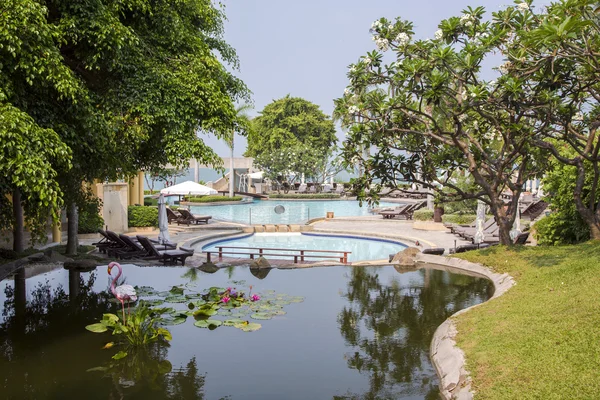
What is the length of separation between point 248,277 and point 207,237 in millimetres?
8941

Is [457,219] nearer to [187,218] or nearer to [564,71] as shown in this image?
[187,218]

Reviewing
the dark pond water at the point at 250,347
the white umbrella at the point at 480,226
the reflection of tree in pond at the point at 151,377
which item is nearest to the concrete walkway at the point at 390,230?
the white umbrella at the point at 480,226

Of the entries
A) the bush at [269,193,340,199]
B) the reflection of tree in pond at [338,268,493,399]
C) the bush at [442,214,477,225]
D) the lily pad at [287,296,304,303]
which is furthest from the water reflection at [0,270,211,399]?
the bush at [269,193,340,199]

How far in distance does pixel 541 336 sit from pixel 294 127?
5283 cm

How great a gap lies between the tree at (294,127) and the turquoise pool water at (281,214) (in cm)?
1216

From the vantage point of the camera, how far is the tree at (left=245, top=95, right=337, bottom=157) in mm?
57978

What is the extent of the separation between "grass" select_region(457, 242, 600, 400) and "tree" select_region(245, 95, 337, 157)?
4658 cm

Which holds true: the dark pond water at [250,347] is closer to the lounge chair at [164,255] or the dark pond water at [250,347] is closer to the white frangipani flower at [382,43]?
the lounge chair at [164,255]

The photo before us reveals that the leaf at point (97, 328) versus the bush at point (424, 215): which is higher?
the bush at point (424, 215)

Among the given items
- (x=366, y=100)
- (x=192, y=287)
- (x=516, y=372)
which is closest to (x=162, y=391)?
(x=516, y=372)

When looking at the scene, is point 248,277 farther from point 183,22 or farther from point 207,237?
point 207,237

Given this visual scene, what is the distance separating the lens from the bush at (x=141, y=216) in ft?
78.9

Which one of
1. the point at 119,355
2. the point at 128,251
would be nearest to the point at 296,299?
the point at 119,355

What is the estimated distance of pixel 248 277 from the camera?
46.6 feet
